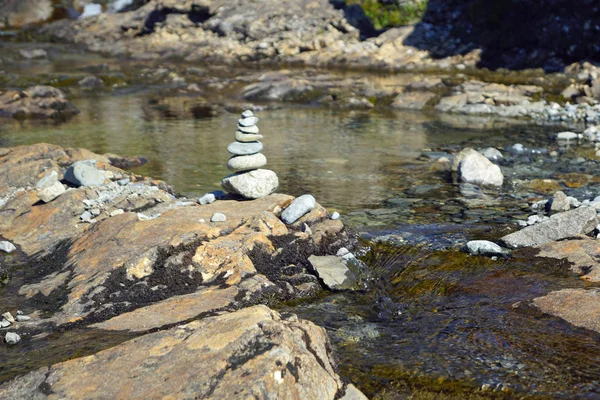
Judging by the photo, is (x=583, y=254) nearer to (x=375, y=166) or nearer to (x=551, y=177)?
(x=551, y=177)

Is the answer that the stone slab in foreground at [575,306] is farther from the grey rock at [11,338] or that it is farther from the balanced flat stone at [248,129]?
the grey rock at [11,338]

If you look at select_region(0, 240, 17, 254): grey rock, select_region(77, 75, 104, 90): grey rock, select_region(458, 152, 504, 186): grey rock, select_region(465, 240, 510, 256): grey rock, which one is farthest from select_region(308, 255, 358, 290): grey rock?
select_region(77, 75, 104, 90): grey rock

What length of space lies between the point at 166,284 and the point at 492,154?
12.2 meters

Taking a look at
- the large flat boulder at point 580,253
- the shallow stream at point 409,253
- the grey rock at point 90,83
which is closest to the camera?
the shallow stream at point 409,253

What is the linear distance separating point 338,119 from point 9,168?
1372 cm

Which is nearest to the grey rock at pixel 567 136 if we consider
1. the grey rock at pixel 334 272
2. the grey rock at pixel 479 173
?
the grey rock at pixel 479 173

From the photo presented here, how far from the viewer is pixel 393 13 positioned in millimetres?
42156

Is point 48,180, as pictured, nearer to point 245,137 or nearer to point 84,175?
point 84,175

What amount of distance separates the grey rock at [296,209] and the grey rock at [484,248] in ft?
8.50

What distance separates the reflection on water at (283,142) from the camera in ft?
52.6

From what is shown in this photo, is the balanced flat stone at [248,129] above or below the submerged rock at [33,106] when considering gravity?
above

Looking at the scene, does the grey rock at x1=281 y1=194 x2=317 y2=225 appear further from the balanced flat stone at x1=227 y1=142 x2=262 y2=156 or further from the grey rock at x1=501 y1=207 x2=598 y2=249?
the grey rock at x1=501 y1=207 x2=598 y2=249

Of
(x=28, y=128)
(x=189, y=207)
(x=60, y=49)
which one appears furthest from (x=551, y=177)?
(x=60, y=49)

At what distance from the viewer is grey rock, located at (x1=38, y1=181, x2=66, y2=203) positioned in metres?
12.2
